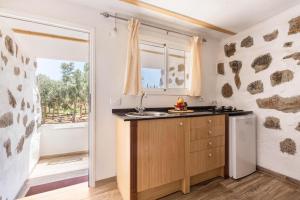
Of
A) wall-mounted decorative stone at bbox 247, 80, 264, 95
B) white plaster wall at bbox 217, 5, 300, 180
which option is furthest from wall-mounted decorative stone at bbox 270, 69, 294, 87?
wall-mounted decorative stone at bbox 247, 80, 264, 95

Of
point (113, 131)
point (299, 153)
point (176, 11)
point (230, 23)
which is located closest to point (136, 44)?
point (176, 11)

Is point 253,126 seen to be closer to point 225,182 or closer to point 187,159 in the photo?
point 225,182

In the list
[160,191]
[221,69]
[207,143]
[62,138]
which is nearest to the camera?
[160,191]

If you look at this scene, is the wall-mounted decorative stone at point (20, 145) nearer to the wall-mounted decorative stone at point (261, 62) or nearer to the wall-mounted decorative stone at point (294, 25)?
the wall-mounted decorative stone at point (261, 62)

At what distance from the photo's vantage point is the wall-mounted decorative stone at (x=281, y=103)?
1997mm

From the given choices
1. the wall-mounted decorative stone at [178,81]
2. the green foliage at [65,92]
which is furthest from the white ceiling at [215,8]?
the green foliage at [65,92]

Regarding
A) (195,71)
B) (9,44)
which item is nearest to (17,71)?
(9,44)

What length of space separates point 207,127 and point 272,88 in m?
1.18

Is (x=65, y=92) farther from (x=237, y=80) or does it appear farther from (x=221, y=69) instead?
(x=237, y=80)

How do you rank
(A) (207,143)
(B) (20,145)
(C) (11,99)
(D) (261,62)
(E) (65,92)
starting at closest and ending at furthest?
(C) (11,99)
(B) (20,145)
(A) (207,143)
(D) (261,62)
(E) (65,92)

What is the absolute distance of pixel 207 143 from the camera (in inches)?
77.4

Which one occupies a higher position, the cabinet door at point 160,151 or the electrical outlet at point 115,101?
the electrical outlet at point 115,101

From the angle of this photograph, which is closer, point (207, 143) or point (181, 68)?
point (207, 143)

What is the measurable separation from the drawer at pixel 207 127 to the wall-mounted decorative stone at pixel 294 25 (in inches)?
55.6
